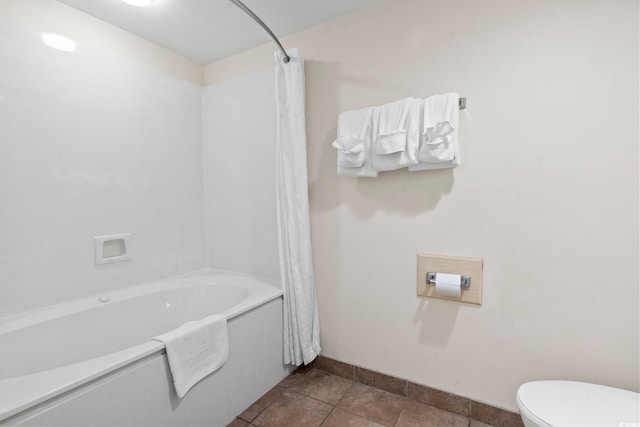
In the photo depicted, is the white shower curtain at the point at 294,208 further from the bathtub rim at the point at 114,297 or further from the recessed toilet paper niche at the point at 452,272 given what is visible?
the recessed toilet paper niche at the point at 452,272

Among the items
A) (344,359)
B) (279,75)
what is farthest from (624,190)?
(279,75)

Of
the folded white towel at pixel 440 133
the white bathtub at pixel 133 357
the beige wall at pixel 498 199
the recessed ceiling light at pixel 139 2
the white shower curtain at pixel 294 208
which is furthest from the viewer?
the white shower curtain at pixel 294 208

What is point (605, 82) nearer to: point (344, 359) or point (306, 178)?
point (306, 178)

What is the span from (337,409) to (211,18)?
7.88ft

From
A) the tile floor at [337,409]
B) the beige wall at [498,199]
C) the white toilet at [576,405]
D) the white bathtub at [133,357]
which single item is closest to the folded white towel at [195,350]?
the white bathtub at [133,357]

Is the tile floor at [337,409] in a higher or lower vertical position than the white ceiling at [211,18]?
lower

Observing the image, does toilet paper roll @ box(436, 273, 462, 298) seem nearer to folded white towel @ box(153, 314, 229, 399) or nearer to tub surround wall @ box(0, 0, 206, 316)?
folded white towel @ box(153, 314, 229, 399)

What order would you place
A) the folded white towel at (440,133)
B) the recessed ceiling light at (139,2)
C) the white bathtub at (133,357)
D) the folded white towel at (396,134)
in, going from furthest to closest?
the recessed ceiling light at (139,2), the folded white towel at (396,134), the folded white towel at (440,133), the white bathtub at (133,357)

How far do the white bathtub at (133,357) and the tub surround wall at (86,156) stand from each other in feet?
0.57

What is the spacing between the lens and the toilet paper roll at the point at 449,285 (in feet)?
4.86

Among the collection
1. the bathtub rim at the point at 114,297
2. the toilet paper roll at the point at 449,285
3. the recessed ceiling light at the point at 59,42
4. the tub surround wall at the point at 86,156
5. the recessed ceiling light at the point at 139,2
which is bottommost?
the bathtub rim at the point at 114,297

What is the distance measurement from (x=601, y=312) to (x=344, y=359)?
133 centimetres

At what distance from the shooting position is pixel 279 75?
1867 millimetres

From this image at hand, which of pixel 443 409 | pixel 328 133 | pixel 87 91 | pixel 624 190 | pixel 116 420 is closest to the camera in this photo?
pixel 116 420
